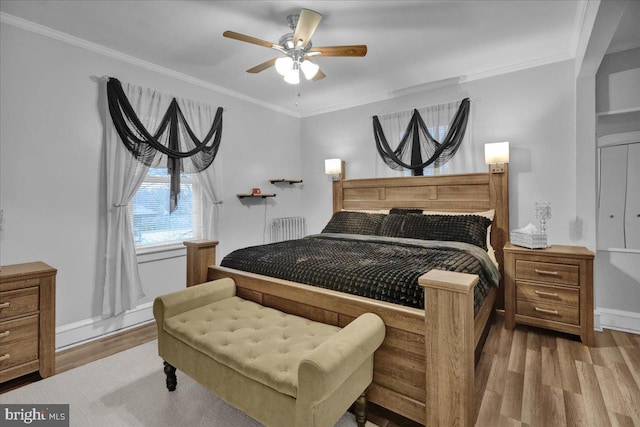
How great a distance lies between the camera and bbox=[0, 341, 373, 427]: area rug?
5.64 feet

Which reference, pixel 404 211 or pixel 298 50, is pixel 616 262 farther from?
pixel 298 50

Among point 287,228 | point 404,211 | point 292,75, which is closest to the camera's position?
point 292,75

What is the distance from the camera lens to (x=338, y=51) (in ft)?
7.64

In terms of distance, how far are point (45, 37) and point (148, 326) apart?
267cm

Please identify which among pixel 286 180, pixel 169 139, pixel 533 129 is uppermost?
pixel 533 129

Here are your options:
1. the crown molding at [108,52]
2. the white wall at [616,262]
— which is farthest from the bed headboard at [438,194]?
the crown molding at [108,52]

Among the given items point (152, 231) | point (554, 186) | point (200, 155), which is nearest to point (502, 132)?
point (554, 186)

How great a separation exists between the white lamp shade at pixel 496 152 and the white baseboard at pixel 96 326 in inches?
151

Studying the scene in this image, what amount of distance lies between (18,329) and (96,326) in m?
0.81

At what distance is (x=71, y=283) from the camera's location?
8.83 feet

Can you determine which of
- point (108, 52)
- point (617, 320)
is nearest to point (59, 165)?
point (108, 52)

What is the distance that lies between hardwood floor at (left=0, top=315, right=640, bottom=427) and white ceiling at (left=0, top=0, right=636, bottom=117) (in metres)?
2.59

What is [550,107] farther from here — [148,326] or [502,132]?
[148,326]

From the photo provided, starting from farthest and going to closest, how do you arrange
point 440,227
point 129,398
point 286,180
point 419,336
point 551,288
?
point 286,180
point 440,227
point 551,288
point 129,398
point 419,336
